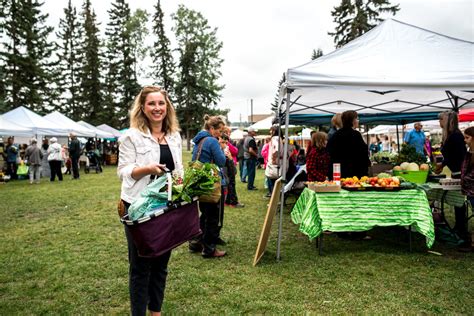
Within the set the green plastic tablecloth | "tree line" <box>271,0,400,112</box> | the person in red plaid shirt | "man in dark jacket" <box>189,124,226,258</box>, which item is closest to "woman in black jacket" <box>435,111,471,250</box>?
the green plastic tablecloth

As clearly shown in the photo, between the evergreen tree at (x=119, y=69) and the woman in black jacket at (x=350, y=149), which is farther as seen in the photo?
the evergreen tree at (x=119, y=69)

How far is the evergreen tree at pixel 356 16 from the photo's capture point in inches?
1028

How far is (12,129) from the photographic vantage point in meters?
13.5

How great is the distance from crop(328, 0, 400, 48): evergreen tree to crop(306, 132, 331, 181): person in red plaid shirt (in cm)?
2241

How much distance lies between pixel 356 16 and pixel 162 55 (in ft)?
73.0

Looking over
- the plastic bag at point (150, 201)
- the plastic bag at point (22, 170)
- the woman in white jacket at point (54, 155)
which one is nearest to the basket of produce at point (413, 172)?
the plastic bag at point (150, 201)

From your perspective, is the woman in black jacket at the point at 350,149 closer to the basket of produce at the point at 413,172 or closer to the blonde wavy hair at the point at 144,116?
the basket of produce at the point at 413,172

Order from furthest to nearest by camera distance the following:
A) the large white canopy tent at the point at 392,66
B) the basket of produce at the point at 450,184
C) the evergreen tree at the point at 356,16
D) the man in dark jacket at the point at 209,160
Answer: the evergreen tree at the point at 356,16 < the basket of produce at the point at 450,184 < the man in dark jacket at the point at 209,160 < the large white canopy tent at the point at 392,66

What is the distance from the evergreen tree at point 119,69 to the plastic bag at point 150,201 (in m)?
39.4

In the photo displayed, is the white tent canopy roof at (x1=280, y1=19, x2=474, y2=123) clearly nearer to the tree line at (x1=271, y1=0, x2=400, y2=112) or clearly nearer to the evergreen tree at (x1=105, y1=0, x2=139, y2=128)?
the tree line at (x1=271, y1=0, x2=400, y2=112)

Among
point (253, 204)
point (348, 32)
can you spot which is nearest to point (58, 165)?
point (253, 204)

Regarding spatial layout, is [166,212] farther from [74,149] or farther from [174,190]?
[74,149]

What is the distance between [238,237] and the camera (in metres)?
5.52

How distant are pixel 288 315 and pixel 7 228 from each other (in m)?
5.78
